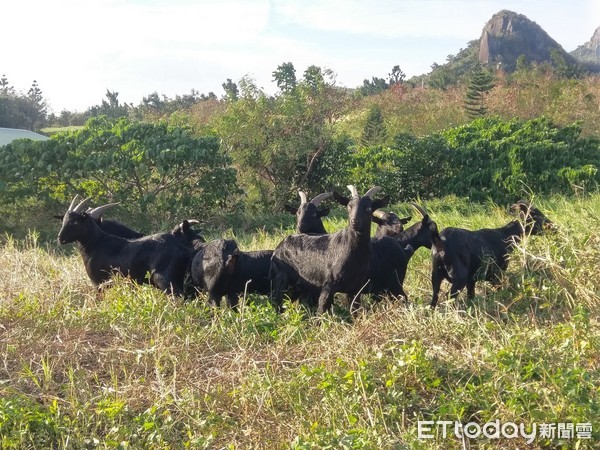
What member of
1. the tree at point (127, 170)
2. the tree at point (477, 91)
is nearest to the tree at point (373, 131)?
the tree at point (477, 91)

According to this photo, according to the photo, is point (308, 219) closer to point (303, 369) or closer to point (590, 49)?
point (303, 369)

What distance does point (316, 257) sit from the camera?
6469 mm

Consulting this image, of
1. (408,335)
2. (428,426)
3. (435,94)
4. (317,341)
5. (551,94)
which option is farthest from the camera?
(435,94)

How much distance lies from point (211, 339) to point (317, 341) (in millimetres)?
859

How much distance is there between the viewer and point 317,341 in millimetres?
5422

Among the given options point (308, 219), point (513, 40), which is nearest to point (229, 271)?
Answer: point (308, 219)

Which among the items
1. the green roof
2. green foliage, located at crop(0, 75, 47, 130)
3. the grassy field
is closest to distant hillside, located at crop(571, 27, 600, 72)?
green foliage, located at crop(0, 75, 47, 130)

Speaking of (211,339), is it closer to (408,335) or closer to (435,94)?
(408,335)

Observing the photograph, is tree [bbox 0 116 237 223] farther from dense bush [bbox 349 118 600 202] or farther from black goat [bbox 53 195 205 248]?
black goat [bbox 53 195 205 248]

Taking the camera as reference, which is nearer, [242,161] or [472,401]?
[472,401]

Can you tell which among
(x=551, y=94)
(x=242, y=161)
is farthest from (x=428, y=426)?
(x=551, y=94)

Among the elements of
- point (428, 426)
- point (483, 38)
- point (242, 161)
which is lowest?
point (428, 426)

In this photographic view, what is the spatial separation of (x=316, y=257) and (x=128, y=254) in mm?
2137

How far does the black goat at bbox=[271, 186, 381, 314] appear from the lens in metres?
6.03
